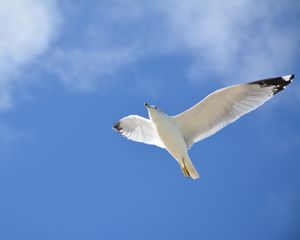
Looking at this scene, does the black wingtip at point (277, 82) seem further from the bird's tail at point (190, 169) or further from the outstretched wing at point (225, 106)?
the bird's tail at point (190, 169)

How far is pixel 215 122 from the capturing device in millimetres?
15609

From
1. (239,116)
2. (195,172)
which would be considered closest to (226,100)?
(239,116)

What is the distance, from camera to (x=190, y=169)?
15156mm

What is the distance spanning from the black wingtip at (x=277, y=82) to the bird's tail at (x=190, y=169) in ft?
5.24

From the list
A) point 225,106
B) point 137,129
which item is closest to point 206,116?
point 225,106

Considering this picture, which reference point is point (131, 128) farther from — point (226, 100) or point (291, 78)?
point (291, 78)

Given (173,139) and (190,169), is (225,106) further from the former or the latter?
(190,169)

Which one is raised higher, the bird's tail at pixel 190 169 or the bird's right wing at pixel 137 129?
the bird's right wing at pixel 137 129

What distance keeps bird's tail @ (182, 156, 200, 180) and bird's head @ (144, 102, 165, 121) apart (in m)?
0.83

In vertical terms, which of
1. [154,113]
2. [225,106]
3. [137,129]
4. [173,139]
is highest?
[137,129]

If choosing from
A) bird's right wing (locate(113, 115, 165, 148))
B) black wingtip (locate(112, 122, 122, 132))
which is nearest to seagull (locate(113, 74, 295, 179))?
bird's right wing (locate(113, 115, 165, 148))

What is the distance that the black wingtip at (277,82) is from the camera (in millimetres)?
15281

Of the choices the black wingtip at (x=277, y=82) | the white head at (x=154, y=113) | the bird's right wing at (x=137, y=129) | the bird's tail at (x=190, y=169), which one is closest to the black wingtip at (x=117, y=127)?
the bird's right wing at (x=137, y=129)

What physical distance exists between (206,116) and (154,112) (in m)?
0.85
